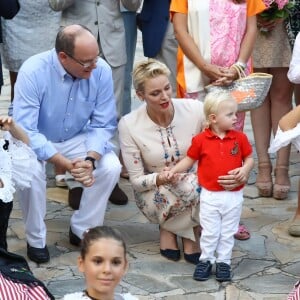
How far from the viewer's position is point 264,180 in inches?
255

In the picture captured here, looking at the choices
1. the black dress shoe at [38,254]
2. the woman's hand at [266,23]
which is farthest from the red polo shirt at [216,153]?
the woman's hand at [266,23]

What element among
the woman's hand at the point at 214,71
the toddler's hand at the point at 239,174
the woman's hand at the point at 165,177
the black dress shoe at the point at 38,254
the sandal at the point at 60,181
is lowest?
→ the black dress shoe at the point at 38,254

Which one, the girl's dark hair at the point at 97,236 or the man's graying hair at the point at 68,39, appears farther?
the man's graying hair at the point at 68,39

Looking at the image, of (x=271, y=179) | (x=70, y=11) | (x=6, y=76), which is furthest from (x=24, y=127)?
(x=6, y=76)

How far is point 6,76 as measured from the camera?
10.2m

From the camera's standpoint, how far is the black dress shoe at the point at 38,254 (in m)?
5.31

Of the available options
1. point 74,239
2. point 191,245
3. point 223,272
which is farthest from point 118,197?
point 223,272

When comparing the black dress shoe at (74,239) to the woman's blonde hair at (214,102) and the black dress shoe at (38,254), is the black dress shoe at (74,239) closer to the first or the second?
the black dress shoe at (38,254)

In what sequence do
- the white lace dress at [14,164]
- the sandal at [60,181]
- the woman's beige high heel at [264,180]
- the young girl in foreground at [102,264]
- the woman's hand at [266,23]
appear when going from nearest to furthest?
1. the young girl in foreground at [102,264]
2. the white lace dress at [14,164]
3. the woman's hand at [266,23]
4. the woman's beige high heel at [264,180]
5. the sandal at [60,181]

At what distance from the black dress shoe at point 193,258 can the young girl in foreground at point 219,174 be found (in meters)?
0.19

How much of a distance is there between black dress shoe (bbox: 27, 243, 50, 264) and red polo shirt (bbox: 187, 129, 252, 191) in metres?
0.98

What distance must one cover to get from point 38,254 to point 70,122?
0.80 m

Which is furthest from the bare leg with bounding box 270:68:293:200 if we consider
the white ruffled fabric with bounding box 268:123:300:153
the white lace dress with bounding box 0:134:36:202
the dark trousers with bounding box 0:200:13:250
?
the dark trousers with bounding box 0:200:13:250

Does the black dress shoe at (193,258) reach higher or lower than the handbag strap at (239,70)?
lower
